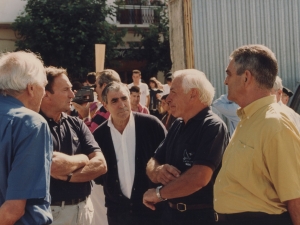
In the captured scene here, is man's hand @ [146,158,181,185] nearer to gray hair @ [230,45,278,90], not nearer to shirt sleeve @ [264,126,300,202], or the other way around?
gray hair @ [230,45,278,90]

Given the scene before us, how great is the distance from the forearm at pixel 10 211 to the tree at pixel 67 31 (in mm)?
21938

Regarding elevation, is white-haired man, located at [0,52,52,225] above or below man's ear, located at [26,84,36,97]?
Answer: below

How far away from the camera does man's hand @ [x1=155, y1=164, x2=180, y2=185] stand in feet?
13.2

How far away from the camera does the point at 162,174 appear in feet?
13.4

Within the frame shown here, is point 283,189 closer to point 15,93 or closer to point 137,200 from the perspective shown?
point 15,93

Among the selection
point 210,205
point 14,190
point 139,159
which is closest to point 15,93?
point 14,190

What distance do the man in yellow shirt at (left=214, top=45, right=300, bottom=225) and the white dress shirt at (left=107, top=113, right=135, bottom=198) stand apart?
173 centimetres

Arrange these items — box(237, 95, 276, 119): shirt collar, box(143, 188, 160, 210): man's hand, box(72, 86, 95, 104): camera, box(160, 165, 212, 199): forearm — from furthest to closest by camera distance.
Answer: box(72, 86, 95, 104): camera < box(143, 188, 160, 210): man's hand < box(160, 165, 212, 199): forearm < box(237, 95, 276, 119): shirt collar

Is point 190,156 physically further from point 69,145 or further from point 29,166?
point 29,166

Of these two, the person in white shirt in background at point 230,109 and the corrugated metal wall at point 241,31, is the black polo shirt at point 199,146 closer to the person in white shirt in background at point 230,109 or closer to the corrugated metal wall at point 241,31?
the person in white shirt in background at point 230,109

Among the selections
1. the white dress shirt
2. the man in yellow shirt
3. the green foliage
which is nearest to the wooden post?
the white dress shirt

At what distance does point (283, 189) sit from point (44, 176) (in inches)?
51.5

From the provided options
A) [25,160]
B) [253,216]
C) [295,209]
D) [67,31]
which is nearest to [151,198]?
[253,216]

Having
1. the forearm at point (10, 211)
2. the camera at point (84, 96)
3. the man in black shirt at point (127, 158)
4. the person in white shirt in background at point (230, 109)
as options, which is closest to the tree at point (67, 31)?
the camera at point (84, 96)
